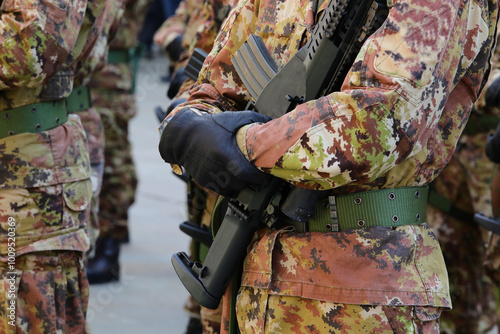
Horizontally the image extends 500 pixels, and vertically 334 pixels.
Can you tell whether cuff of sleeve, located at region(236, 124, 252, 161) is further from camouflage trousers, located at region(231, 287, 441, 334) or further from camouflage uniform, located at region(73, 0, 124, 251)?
camouflage uniform, located at region(73, 0, 124, 251)

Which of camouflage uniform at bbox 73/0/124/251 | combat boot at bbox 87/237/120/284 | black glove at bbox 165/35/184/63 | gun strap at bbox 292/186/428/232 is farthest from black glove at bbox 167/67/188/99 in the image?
combat boot at bbox 87/237/120/284

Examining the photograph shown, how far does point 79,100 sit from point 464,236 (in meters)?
2.06

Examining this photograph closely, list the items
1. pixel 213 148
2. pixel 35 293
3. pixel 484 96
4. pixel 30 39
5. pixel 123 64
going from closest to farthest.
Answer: pixel 213 148 < pixel 30 39 < pixel 35 293 < pixel 484 96 < pixel 123 64

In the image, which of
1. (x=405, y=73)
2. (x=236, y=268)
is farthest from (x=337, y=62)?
(x=236, y=268)

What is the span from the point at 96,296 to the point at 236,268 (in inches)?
116

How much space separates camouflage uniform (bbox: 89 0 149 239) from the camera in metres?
4.83

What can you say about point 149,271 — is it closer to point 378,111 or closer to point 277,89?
point 277,89

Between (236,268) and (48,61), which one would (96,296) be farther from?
(236,268)

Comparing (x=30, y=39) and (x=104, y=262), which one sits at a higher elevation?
(x=30, y=39)

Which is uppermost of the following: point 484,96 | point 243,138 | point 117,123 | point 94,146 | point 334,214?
point 243,138

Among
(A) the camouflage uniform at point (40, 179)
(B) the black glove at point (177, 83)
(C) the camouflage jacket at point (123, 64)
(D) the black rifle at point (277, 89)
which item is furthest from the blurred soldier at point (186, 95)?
(C) the camouflage jacket at point (123, 64)

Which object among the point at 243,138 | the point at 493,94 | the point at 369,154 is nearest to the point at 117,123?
the point at 493,94

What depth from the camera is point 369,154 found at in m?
1.53

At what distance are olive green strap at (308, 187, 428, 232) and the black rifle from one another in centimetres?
5
